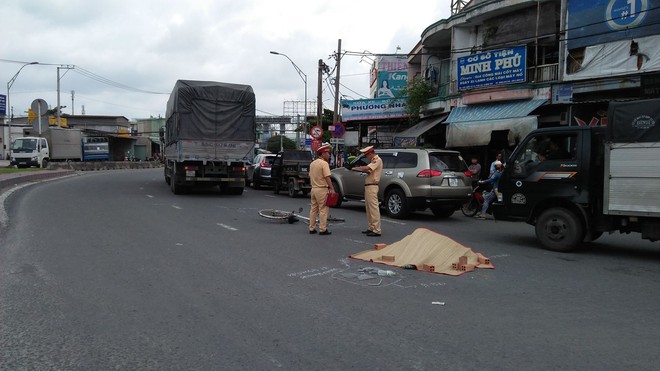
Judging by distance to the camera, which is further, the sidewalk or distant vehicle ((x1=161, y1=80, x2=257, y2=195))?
the sidewalk

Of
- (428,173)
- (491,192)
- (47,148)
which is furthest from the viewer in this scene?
(47,148)

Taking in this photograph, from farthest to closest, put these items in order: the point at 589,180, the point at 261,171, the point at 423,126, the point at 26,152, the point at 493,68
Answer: the point at 26,152
the point at 423,126
the point at 261,171
the point at 493,68
the point at 589,180

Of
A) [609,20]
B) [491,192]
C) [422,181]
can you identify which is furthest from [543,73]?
[422,181]

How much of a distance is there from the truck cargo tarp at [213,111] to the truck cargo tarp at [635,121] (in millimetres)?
12342

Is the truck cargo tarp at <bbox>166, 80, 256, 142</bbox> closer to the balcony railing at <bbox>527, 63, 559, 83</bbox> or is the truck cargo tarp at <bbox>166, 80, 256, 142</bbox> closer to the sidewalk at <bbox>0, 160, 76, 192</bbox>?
the sidewalk at <bbox>0, 160, 76, 192</bbox>

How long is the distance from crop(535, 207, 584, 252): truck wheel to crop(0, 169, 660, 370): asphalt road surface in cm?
23

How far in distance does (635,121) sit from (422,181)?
5299 millimetres

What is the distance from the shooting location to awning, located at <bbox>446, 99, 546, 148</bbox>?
54.8 ft

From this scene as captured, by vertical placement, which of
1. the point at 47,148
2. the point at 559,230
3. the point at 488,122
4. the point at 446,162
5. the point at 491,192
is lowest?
the point at 559,230

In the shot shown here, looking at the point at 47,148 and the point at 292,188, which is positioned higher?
the point at 47,148

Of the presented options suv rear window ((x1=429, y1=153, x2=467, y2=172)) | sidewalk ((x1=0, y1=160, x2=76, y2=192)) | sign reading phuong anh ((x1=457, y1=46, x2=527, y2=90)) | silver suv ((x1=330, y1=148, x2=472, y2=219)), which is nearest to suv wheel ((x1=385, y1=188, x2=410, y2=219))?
silver suv ((x1=330, y1=148, x2=472, y2=219))

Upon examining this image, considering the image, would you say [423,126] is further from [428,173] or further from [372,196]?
[372,196]

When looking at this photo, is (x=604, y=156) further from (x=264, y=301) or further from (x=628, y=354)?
(x=264, y=301)

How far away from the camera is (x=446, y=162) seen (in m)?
12.6
